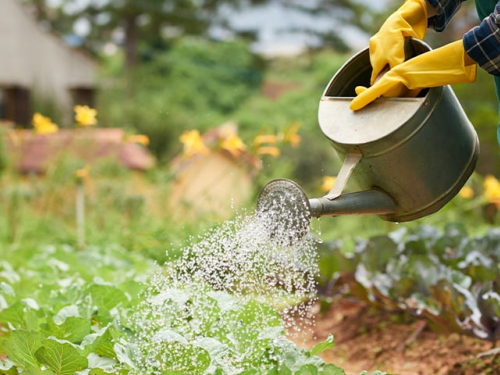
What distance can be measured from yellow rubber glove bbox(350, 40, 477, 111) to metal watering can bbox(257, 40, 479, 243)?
0.03 metres

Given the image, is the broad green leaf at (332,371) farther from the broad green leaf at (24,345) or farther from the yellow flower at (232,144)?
the yellow flower at (232,144)

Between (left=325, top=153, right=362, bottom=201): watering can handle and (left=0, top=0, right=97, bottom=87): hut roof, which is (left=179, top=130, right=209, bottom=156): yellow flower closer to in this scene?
(left=325, top=153, right=362, bottom=201): watering can handle

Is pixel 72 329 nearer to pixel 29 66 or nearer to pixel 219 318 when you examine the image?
pixel 219 318

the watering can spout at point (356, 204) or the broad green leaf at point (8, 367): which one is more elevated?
the watering can spout at point (356, 204)

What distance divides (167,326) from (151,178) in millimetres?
3647

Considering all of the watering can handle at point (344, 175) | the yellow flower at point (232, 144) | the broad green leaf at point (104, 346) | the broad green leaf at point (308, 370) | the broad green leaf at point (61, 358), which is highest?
the watering can handle at point (344, 175)

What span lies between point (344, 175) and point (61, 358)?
2.49 feet

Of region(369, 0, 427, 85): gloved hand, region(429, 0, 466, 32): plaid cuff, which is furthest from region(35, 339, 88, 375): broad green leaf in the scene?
region(429, 0, 466, 32): plaid cuff

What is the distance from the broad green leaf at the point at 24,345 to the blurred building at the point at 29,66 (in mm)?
13072

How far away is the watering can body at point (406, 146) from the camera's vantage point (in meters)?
1.72

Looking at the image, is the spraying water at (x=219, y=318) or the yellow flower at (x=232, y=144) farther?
the yellow flower at (x=232, y=144)

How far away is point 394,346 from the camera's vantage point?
2.53m

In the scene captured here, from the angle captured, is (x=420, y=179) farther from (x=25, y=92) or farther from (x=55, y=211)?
(x=25, y=92)

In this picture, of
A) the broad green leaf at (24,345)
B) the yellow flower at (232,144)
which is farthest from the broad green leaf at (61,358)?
the yellow flower at (232,144)
